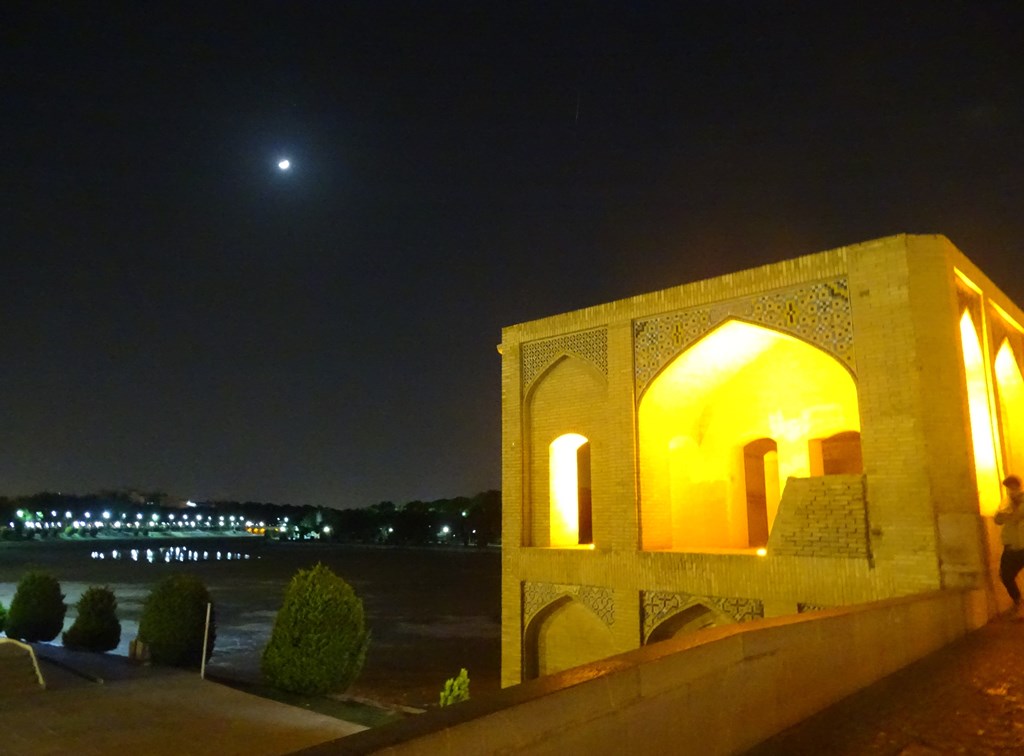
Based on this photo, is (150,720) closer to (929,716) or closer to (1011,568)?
(929,716)

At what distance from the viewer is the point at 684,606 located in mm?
9039

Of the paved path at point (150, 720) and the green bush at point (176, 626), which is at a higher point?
the green bush at point (176, 626)

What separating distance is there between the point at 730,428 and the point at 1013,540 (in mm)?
4457

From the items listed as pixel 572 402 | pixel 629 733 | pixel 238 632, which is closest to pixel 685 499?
pixel 572 402

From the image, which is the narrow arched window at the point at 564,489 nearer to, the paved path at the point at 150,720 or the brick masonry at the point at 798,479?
the brick masonry at the point at 798,479

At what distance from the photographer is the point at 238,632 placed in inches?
818

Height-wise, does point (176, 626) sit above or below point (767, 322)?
below

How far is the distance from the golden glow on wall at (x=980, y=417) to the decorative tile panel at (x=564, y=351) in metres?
4.03

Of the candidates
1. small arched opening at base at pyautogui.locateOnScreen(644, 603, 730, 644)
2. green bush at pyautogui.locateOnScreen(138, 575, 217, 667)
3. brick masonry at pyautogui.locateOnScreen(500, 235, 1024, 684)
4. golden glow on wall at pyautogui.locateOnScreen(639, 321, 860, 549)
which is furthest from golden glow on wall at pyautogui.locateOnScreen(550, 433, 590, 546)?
green bush at pyautogui.locateOnScreen(138, 575, 217, 667)

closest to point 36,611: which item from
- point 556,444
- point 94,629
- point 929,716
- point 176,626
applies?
point 94,629

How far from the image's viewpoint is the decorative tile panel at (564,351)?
10.5m

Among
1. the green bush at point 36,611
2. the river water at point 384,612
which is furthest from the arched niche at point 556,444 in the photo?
the green bush at point 36,611

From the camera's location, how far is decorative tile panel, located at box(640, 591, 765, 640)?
27.8ft

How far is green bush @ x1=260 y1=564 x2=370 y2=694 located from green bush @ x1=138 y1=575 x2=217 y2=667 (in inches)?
81.1
